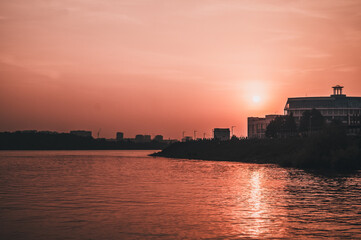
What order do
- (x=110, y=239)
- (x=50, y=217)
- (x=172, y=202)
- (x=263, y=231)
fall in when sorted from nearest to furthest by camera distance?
(x=110, y=239) < (x=263, y=231) < (x=50, y=217) < (x=172, y=202)

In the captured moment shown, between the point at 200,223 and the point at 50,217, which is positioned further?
the point at 50,217

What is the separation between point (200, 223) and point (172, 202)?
1322 centimetres

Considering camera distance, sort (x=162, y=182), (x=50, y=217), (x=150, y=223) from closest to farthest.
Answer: (x=150, y=223) < (x=50, y=217) < (x=162, y=182)

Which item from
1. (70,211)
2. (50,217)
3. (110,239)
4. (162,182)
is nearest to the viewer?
(110,239)

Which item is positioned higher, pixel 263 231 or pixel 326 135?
pixel 326 135

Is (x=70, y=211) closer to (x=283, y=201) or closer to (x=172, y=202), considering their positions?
(x=172, y=202)

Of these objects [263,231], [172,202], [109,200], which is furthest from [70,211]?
[263,231]

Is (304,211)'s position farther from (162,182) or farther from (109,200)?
(162,182)

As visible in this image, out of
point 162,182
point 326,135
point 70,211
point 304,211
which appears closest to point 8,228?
point 70,211

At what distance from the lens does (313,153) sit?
116 m

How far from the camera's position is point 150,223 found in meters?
37.3

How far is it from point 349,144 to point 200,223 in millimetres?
85676

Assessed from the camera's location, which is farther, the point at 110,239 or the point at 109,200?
the point at 109,200

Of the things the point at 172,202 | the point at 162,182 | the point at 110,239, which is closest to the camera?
the point at 110,239
